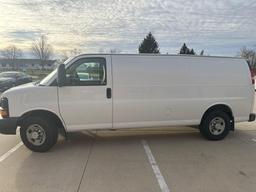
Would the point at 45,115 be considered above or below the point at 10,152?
above

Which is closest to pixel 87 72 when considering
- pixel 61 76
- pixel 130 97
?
pixel 61 76

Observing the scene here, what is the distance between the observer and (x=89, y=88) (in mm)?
6887

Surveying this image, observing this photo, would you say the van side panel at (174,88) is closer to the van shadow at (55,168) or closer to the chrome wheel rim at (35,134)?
the van shadow at (55,168)

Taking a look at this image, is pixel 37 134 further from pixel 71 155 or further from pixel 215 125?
pixel 215 125

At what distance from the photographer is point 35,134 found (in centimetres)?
678

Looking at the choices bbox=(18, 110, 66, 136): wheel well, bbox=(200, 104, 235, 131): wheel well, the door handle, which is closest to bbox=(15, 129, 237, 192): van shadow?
bbox=(18, 110, 66, 136): wheel well

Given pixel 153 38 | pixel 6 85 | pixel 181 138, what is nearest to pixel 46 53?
pixel 153 38

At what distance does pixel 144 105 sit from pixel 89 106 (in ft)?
4.13

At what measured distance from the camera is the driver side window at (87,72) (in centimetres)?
687

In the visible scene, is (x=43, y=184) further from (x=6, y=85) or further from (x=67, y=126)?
(x=6, y=85)

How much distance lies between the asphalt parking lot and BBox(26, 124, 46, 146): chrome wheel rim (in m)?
0.26

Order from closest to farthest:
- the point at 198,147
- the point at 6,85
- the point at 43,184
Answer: the point at 43,184
the point at 198,147
the point at 6,85

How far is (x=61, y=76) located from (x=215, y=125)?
3.89 m

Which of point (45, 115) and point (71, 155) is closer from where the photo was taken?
point (71, 155)
